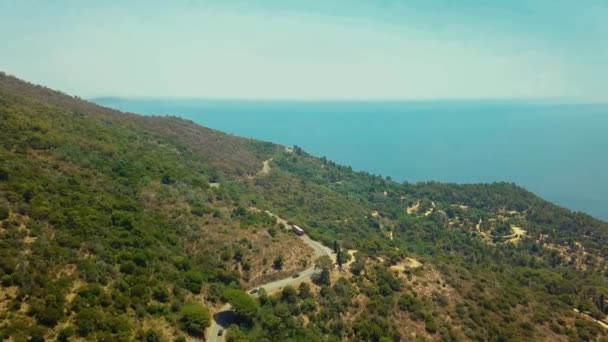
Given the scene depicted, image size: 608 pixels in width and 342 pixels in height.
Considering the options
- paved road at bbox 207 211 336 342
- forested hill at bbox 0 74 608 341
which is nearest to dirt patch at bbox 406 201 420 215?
forested hill at bbox 0 74 608 341

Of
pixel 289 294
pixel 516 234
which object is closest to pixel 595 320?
pixel 289 294

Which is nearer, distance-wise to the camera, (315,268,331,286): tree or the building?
(315,268,331,286): tree

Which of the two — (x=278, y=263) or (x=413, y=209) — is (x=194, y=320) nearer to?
(x=278, y=263)

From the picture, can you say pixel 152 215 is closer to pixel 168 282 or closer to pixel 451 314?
pixel 168 282

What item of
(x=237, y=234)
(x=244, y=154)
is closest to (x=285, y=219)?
(x=237, y=234)

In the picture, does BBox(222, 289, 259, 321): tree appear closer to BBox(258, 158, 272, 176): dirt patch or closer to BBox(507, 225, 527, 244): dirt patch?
BBox(258, 158, 272, 176): dirt patch

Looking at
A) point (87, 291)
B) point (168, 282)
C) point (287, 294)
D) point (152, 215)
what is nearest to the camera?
point (87, 291)
